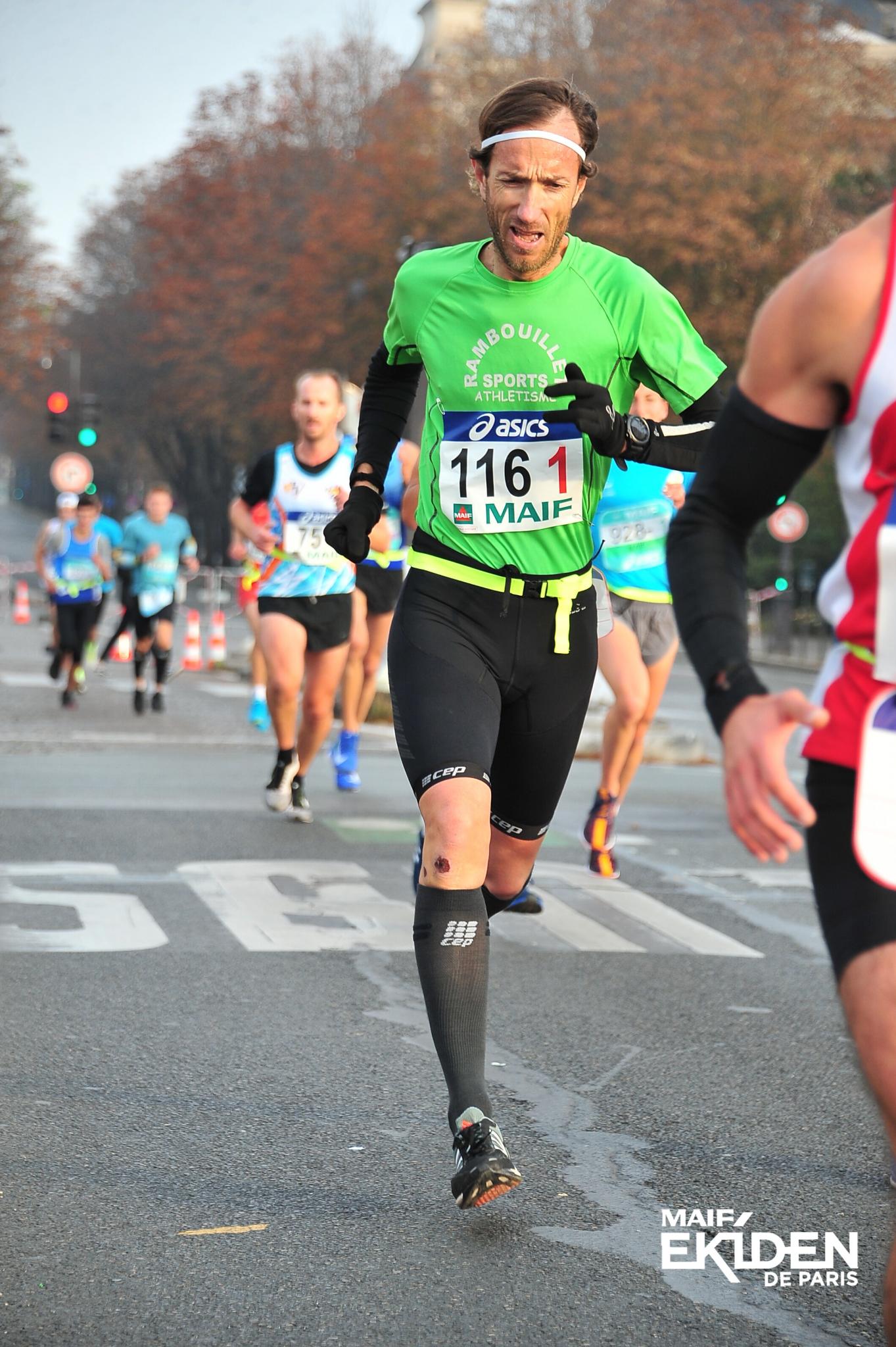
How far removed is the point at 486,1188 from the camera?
368 centimetres

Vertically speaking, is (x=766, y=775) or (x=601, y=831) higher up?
(x=766, y=775)

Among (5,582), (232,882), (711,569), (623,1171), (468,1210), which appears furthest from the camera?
(5,582)

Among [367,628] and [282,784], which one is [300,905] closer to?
[282,784]

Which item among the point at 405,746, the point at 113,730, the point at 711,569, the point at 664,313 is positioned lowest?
the point at 113,730

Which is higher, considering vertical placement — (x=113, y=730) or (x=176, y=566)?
(x=176, y=566)

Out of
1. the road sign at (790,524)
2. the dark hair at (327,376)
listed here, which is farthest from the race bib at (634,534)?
the road sign at (790,524)

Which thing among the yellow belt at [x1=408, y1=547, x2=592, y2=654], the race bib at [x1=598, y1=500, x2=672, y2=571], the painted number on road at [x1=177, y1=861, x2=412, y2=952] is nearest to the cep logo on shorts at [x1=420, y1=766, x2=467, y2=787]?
the yellow belt at [x1=408, y1=547, x2=592, y2=654]

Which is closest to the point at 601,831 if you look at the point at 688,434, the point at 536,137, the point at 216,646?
the point at 688,434

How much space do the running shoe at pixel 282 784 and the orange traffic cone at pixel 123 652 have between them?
12.6m

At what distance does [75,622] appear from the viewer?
58.7 feet

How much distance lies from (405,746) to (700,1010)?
2250 mm

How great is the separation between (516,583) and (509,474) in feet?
0.82

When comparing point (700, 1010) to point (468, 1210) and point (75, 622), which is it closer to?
point (468, 1210)

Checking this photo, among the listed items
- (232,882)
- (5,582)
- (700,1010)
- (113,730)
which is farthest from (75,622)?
(5,582)
